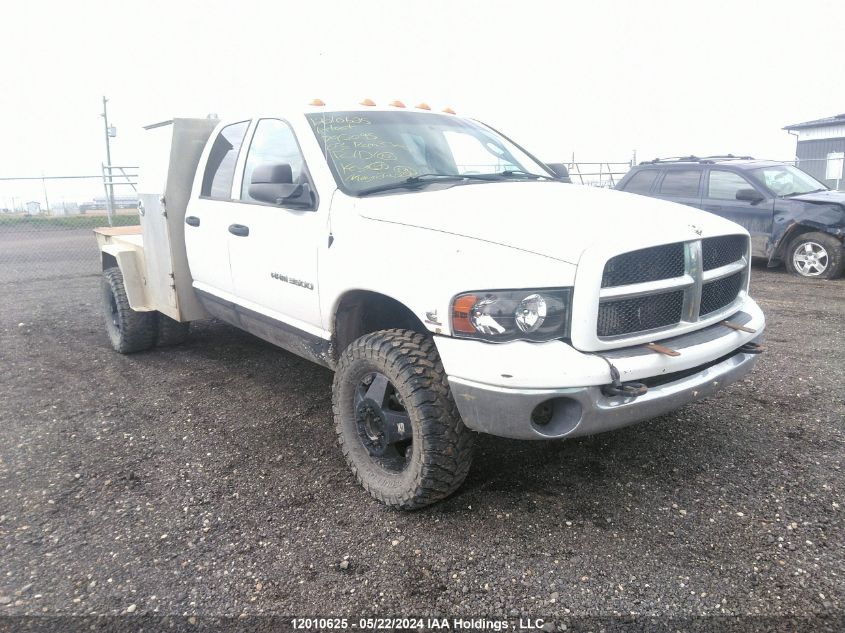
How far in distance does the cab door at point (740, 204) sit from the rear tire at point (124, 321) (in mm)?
7937

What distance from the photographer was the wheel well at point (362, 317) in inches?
129

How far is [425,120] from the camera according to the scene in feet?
13.4

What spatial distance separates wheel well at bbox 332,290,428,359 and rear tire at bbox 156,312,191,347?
2.90 meters

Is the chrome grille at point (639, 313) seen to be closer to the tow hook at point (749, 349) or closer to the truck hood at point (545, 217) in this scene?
the truck hood at point (545, 217)

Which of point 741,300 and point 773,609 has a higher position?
point 741,300

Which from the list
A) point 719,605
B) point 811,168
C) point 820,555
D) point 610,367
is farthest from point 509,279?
point 811,168

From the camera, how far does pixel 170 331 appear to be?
5.80 meters

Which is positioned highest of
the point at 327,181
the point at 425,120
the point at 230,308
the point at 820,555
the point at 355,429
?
the point at 425,120

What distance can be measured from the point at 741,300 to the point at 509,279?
1594mm

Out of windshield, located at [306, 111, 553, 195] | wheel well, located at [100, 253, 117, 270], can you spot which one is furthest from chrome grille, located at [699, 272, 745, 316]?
wheel well, located at [100, 253, 117, 270]

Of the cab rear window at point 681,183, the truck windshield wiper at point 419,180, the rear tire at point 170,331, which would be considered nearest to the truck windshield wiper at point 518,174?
the truck windshield wiper at point 419,180

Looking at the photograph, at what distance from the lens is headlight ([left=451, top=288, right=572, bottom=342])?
254 cm

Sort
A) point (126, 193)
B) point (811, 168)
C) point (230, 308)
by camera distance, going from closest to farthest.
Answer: point (230, 308) < point (126, 193) < point (811, 168)

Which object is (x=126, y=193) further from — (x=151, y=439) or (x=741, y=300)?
(x=741, y=300)
